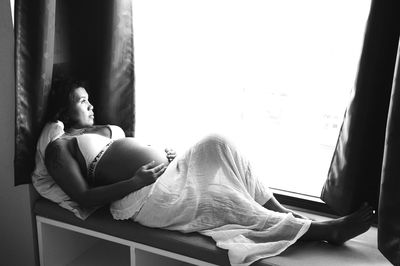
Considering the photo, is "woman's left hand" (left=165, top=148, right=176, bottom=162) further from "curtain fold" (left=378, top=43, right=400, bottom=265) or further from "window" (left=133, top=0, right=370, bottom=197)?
"curtain fold" (left=378, top=43, right=400, bottom=265)

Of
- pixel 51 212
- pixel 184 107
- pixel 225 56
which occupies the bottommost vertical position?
pixel 51 212

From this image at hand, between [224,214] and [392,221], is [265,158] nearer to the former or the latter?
[224,214]

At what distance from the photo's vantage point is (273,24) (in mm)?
1891

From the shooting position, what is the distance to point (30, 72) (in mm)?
1707

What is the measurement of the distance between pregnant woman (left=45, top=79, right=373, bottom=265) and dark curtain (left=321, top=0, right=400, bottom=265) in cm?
10

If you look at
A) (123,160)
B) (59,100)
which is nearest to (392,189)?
(123,160)

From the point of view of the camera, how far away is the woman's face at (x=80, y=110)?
1832mm

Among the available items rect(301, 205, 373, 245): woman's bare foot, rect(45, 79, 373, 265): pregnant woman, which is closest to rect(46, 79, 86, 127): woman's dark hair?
rect(45, 79, 373, 265): pregnant woman

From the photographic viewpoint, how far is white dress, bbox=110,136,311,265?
141 centimetres

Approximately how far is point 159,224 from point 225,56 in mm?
909

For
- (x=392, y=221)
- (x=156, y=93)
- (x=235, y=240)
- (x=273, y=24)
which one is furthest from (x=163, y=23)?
(x=392, y=221)

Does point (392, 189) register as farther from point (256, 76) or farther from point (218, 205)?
point (256, 76)

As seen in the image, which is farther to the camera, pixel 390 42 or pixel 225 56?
pixel 225 56

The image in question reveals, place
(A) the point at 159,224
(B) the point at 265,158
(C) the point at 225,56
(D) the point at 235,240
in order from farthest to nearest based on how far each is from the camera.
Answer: (B) the point at 265,158, (C) the point at 225,56, (A) the point at 159,224, (D) the point at 235,240
